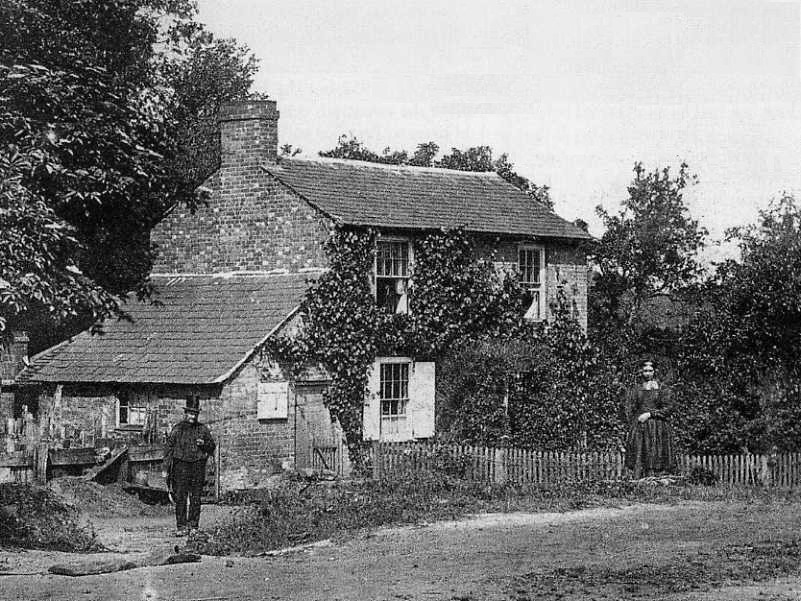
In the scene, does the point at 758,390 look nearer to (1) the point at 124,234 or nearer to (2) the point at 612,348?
(2) the point at 612,348

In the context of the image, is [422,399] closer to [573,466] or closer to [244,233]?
[244,233]

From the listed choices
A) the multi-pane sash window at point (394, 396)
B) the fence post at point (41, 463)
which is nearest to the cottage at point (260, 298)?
the multi-pane sash window at point (394, 396)

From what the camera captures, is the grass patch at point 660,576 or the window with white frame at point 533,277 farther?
the window with white frame at point 533,277

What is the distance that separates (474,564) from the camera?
561 inches

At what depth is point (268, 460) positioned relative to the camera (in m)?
26.1

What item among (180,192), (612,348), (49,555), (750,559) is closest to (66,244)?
(49,555)

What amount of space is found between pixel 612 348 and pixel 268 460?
11.7 meters

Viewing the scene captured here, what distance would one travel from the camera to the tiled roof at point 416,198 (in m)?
29.2

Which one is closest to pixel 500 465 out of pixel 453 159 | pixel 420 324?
pixel 420 324

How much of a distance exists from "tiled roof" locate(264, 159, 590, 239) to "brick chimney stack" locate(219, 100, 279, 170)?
0.48 metres

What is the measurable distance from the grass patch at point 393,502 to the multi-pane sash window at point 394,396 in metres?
4.70

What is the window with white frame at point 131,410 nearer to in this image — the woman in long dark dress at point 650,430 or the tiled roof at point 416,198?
the tiled roof at point 416,198

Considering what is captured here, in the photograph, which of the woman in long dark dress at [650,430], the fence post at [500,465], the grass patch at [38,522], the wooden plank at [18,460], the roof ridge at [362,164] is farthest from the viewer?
the roof ridge at [362,164]

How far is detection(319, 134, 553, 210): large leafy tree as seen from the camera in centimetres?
4469
